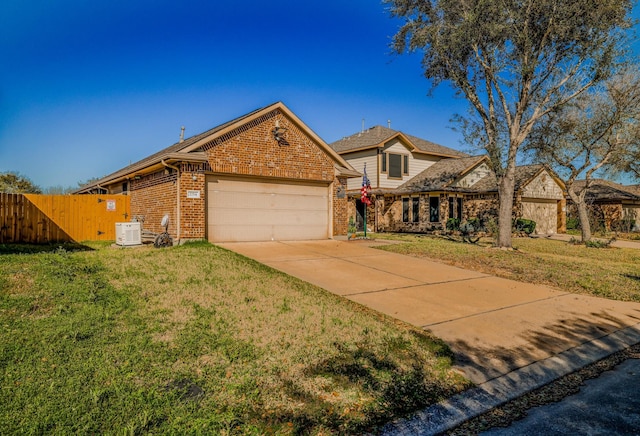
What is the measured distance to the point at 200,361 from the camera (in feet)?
12.8

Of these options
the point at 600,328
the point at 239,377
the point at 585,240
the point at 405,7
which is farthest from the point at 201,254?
the point at 585,240

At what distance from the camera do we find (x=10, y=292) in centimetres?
577

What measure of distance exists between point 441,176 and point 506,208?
9.40 metres

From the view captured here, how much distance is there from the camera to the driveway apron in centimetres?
466

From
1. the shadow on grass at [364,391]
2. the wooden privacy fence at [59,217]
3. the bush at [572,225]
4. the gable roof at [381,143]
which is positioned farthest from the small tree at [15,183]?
the bush at [572,225]

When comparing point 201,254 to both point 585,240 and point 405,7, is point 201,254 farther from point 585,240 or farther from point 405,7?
point 585,240

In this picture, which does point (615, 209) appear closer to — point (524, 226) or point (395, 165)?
point (524, 226)

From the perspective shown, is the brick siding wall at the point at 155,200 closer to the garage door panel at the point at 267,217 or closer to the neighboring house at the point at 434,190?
the garage door panel at the point at 267,217

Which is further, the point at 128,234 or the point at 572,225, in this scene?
the point at 572,225

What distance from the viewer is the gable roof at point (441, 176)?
2367 cm

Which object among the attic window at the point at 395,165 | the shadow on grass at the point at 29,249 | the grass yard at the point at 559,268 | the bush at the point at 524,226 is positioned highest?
the attic window at the point at 395,165

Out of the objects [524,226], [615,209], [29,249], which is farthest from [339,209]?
[615,209]

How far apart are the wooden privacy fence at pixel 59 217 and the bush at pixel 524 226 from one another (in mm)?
22445

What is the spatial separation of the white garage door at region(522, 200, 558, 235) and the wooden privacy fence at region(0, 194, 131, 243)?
80.3ft
